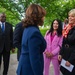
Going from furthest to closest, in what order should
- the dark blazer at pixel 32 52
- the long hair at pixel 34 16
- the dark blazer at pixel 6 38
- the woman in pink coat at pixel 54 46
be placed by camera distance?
the dark blazer at pixel 6 38 < the woman in pink coat at pixel 54 46 < the long hair at pixel 34 16 < the dark blazer at pixel 32 52

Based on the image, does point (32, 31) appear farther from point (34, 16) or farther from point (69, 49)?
point (69, 49)

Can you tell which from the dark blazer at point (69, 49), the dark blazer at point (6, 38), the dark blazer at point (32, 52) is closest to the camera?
the dark blazer at point (32, 52)

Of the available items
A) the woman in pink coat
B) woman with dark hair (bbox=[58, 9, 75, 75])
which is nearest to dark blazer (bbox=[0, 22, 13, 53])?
the woman in pink coat

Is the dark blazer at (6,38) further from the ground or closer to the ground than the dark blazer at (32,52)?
closer to the ground

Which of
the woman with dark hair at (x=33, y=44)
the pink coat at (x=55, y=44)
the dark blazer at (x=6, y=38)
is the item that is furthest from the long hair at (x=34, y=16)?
the dark blazer at (x=6, y=38)

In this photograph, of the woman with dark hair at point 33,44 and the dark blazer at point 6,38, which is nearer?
the woman with dark hair at point 33,44

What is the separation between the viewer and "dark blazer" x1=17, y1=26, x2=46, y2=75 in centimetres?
343

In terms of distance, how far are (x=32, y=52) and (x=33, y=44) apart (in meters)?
0.11

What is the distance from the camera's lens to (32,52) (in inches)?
135

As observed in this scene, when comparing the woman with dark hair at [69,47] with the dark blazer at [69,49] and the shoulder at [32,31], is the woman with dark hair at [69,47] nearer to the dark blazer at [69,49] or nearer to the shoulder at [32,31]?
the dark blazer at [69,49]

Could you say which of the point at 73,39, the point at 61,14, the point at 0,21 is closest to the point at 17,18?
the point at 61,14

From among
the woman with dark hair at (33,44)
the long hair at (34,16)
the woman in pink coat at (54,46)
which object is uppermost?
the long hair at (34,16)

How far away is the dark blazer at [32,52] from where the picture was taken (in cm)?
343

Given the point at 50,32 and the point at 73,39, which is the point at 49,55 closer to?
the point at 50,32
